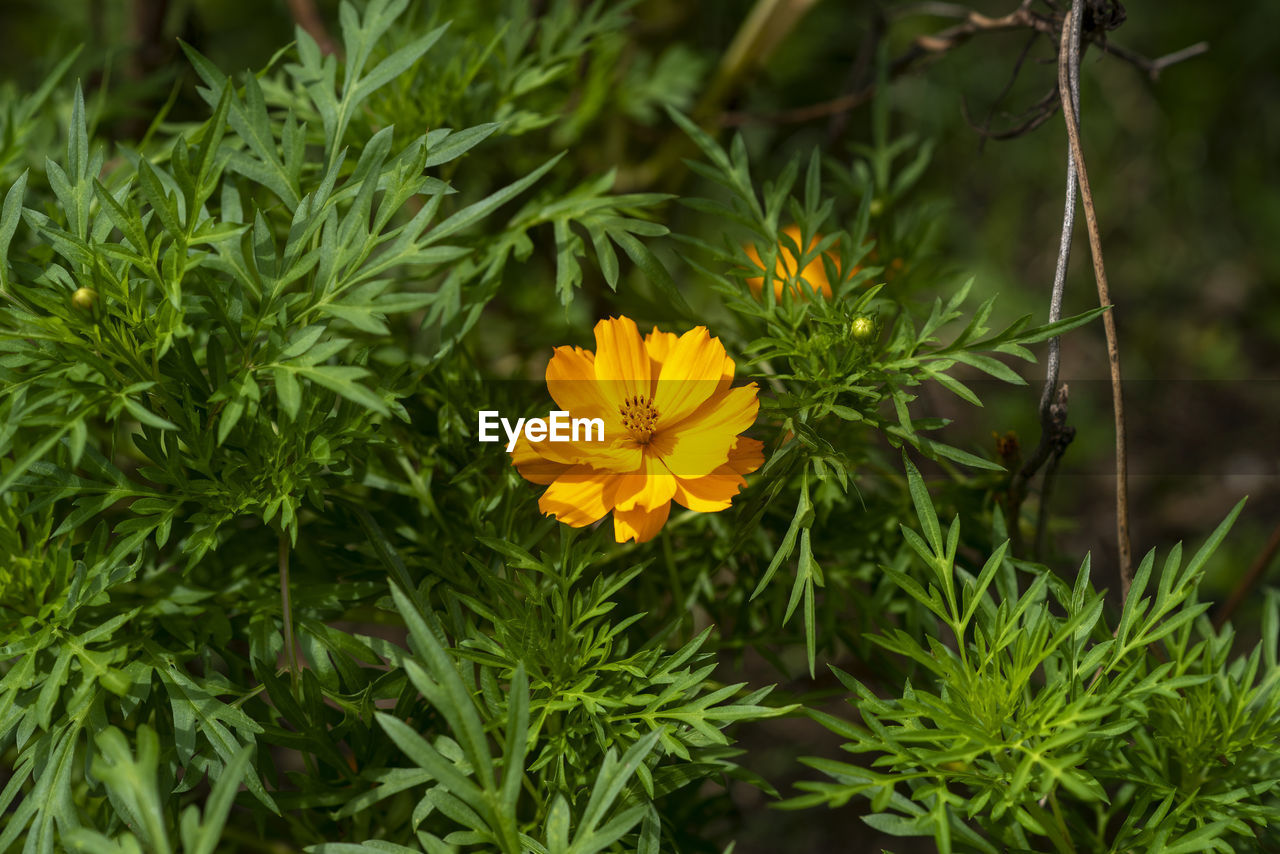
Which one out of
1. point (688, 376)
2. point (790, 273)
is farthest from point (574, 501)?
point (790, 273)

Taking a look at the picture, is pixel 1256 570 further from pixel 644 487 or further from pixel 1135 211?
pixel 1135 211

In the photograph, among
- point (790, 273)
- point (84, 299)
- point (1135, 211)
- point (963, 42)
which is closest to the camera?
point (84, 299)

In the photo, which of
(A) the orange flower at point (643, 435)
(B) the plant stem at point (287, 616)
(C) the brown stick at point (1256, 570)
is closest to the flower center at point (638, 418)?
(A) the orange flower at point (643, 435)

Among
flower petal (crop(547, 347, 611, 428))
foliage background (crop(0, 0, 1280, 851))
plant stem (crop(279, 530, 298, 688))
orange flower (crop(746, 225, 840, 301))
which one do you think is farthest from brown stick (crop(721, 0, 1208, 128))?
plant stem (crop(279, 530, 298, 688))

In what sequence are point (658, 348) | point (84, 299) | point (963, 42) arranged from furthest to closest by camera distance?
1. point (963, 42)
2. point (658, 348)
3. point (84, 299)

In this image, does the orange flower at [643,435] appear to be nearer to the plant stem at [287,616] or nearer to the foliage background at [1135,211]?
the plant stem at [287,616]

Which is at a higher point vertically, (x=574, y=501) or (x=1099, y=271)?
(x=1099, y=271)

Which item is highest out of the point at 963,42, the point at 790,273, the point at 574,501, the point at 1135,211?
the point at 963,42

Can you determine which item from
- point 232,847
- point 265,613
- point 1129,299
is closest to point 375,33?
point 265,613
